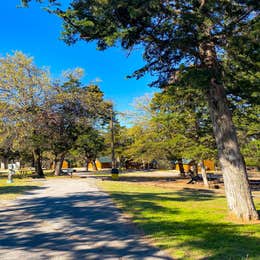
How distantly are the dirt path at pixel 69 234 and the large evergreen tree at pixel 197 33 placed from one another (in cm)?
293

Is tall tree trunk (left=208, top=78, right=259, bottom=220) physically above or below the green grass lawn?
above

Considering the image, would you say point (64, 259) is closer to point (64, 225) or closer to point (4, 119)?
point (64, 225)

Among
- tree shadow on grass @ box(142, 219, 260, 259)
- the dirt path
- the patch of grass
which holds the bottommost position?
tree shadow on grass @ box(142, 219, 260, 259)

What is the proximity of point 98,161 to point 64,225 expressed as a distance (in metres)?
64.2

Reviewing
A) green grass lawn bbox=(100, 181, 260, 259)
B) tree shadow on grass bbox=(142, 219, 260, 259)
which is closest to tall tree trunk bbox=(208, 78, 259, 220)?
green grass lawn bbox=(100, 181, 260, 259)

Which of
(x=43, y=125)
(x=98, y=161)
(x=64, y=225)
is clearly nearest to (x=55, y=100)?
(x=43, y=125)

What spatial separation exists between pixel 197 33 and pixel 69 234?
5.47 metres

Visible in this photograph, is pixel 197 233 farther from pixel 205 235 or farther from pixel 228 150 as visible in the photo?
pixel 228 150

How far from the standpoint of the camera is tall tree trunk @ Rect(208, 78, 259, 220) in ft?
21.1

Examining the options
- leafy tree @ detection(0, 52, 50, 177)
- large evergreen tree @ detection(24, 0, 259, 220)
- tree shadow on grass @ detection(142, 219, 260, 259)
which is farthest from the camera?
leafy tree @ detection(0, 52, 50, 177)

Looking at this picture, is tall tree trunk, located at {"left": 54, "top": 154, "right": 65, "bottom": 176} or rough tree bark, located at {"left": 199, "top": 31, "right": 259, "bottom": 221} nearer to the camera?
rough tree bark, located at {"left": 199, "top": 31, "right": 259, "bottom": 221}

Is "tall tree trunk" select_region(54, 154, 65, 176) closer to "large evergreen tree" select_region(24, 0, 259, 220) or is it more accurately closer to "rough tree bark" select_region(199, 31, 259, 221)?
"large evergreen tree" select_region(24, 0, 259, 220)

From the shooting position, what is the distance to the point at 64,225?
6.13m

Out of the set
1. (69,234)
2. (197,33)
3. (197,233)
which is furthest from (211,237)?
(197,33)
